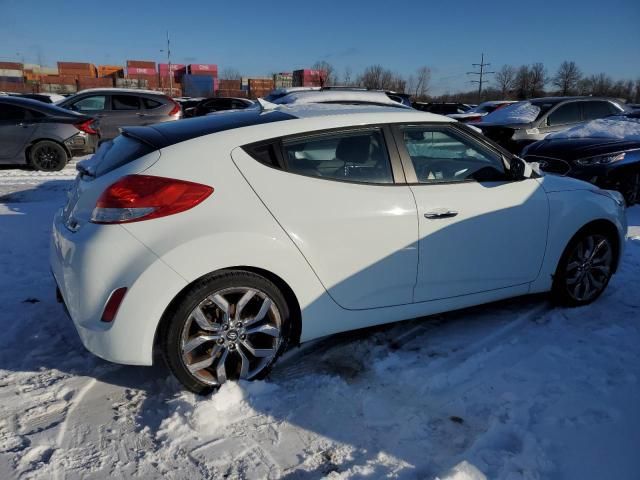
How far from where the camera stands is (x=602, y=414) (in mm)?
2824

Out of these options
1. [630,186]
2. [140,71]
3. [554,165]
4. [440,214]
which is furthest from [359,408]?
[140,71]

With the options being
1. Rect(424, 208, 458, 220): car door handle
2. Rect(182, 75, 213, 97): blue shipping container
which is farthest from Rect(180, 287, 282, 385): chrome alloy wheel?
Rect(182, 75, 213, 97): blue shipping container

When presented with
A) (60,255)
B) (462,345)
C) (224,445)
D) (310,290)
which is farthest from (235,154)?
(462,345)

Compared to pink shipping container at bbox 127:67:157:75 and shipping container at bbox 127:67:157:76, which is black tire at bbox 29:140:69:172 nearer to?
shipping container at bbox 127:67:157:76

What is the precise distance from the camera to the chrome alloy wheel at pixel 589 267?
413 centimetres

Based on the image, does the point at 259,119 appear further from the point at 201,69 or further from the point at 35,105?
the point at 201,69

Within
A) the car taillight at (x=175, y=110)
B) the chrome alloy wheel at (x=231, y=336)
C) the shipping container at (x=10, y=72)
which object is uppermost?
the shipping container at (x=10, y=72)

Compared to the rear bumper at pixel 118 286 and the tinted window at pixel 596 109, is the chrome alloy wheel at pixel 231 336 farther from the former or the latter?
the tinted window at pixel 596 109

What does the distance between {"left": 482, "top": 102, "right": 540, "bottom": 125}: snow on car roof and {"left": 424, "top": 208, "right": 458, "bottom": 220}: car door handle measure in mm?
8266

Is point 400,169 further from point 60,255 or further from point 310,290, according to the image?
point 60,255

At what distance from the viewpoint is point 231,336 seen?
9.69ft

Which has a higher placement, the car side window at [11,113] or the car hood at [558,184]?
the car side window at [11,113]

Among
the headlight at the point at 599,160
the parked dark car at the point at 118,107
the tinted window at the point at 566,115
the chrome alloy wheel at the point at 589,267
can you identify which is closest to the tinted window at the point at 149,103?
the parked dark car at the point at 118,107

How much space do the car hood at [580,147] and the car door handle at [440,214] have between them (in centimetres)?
522
